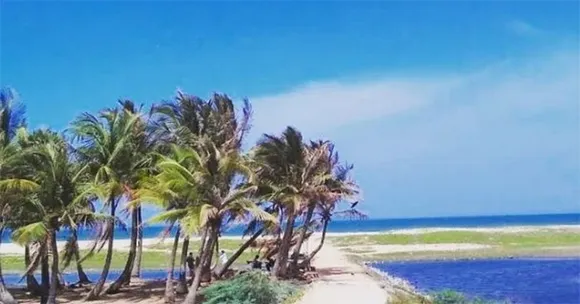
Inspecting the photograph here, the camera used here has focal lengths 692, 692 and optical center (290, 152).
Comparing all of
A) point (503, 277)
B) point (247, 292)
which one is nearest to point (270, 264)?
point (247, 292)

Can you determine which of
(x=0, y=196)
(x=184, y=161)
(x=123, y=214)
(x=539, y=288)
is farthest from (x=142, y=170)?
(x=539, y=288)

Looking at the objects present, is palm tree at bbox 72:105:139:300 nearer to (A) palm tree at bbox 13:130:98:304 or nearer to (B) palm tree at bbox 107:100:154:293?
(B) palm tree at bbox 107:100:154:293

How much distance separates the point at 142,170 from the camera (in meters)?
24.4

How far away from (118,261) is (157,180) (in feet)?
105

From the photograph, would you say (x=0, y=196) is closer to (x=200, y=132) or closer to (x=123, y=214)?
(x=123, y=214)

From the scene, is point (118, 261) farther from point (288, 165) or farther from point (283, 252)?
point (288, 165)

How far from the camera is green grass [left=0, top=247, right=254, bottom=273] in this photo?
156 feet

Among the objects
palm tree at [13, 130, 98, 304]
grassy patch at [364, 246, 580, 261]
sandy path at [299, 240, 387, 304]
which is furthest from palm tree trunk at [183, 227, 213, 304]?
grassy patch at [364, 246, 580, 261]

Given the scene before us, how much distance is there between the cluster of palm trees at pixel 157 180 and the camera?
20719 mm

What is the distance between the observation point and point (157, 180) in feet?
71.3

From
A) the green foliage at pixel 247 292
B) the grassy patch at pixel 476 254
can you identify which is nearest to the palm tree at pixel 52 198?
the green foliage at pixel 247 292

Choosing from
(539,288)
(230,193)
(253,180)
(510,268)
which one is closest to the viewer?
(230,193)

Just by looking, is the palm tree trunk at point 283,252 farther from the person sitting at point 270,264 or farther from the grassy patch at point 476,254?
the grassy patch at point 476,254

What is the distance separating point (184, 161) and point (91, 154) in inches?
177
